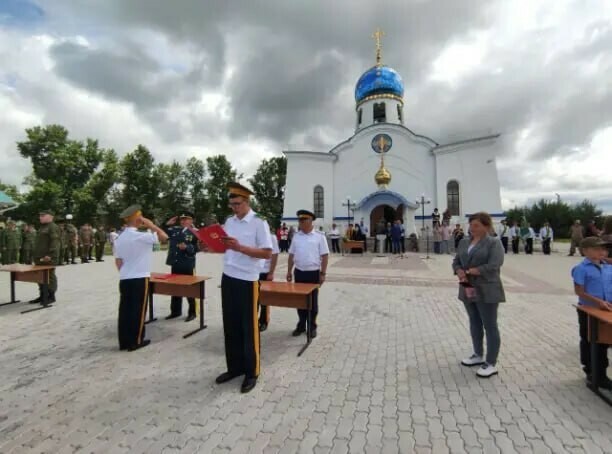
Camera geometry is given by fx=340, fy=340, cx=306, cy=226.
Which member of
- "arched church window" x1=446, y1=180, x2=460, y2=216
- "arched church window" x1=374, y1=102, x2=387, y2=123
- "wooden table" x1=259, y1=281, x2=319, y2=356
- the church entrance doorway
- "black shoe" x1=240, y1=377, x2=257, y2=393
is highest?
"arched church window" x1=374, y1=102, x2=387, y2=123

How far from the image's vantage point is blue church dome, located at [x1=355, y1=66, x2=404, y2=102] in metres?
31.1

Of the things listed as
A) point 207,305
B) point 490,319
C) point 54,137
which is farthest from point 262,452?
point 54,137

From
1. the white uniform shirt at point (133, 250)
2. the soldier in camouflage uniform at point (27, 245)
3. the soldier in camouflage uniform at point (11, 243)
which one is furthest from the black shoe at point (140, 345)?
the soldier in camouflage uniform at point (27, 245)

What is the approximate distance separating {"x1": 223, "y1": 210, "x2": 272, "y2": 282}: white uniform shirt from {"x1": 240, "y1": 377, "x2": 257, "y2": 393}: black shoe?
1012mm

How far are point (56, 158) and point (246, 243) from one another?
3876 cm

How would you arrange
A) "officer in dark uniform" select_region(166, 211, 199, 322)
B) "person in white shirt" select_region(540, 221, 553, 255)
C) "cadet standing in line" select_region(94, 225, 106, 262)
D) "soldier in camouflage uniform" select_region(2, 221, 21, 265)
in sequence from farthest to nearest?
1. "person in white shirt" select_region(540, 221, 553, 255)
2. "cadet standing in line" select_region(94, 225, 106, 262)
3. "soldier in camouflage uniform" select_region(2, 221, 21, 265)
4. "officer in dark uniform" select_region(166, 211, 199, 322)

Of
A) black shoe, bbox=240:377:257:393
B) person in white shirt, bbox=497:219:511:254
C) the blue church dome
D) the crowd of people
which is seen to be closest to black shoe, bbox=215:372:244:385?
black shoe, bbox=240:377:257:393

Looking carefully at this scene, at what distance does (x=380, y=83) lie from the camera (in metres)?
31.1

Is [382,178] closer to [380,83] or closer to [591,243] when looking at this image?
[380,83]

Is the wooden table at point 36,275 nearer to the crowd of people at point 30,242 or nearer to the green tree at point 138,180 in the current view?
the crowd of people at point 30,242

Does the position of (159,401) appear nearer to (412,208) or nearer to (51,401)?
(51,401)

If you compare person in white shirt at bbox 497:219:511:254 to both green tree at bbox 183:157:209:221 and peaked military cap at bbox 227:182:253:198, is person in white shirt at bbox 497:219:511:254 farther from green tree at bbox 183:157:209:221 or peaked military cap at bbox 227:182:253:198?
green tree at bbox 183:157:209:221

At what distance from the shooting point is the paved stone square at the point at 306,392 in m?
2.62

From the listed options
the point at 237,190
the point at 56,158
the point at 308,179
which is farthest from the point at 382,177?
the point at 56,158
